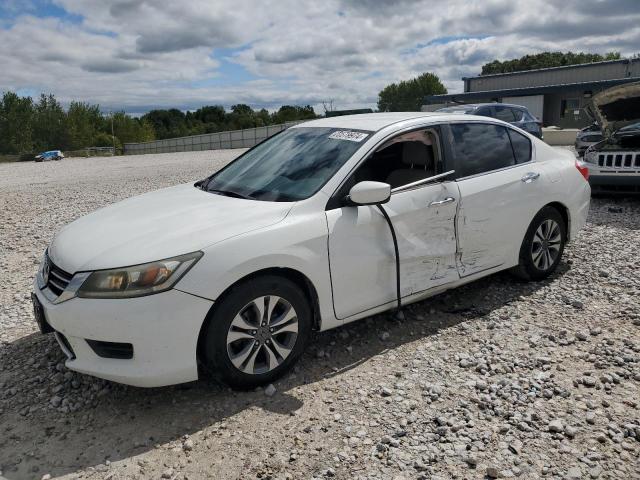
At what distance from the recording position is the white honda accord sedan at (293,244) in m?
3.04

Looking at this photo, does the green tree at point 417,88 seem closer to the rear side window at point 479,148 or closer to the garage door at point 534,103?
the garage door at point 534,103

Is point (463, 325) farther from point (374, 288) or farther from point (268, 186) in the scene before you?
point (268, 186)

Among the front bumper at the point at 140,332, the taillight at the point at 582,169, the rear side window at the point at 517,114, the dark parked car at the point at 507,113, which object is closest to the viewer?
the front bumper at the point at 140,332

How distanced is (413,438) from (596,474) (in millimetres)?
899

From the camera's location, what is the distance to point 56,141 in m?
77.8

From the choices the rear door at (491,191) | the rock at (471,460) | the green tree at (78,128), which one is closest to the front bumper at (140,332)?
the rock at (471,460)

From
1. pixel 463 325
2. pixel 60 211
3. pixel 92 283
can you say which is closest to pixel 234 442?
pixel 92 283

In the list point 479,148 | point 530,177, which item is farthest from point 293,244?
point 530,177

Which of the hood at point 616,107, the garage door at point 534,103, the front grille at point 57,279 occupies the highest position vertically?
the garage door at point 534,103

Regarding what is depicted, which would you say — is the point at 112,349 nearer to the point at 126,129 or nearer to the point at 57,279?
the point at 57,279

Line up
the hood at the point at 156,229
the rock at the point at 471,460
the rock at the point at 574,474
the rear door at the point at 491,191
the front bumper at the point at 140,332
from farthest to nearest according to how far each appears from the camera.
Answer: the rear door at the point at 491,191
the hood at the point at 156,229
the front bumper at the point at 140,332
the rock at the point at 471,460
the rock at the point at 574,474

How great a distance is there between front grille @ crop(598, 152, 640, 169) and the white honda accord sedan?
364 cm

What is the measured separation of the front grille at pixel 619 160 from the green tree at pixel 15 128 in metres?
80.8

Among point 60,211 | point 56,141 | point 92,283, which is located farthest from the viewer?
point 56,141
